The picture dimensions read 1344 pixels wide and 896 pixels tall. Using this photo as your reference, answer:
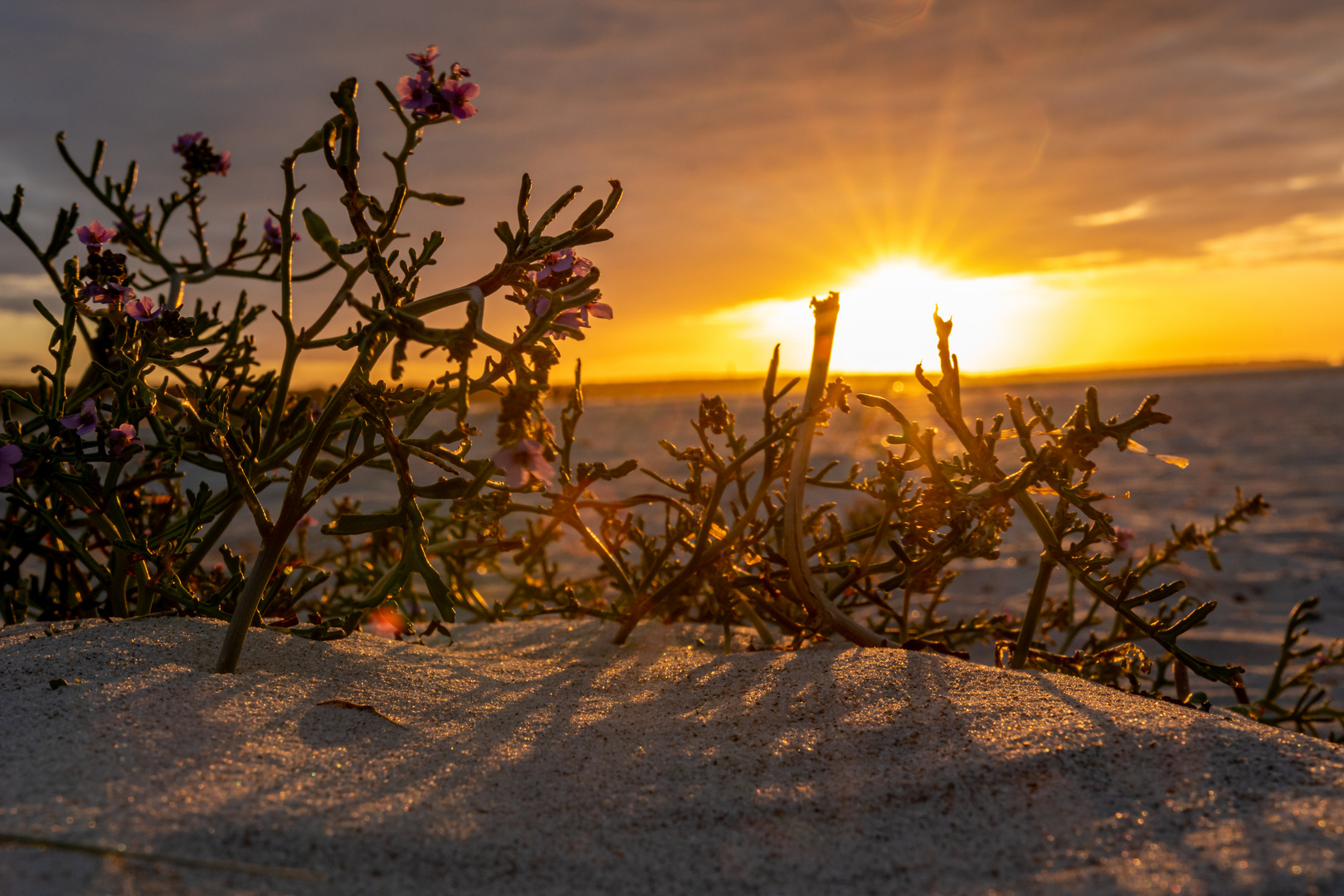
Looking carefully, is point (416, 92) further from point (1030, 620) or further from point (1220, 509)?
point (1220, 509)

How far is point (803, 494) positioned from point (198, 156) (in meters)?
1.89

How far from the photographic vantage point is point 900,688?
153 centimetres

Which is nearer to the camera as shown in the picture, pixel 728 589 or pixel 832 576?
pixel 728 589

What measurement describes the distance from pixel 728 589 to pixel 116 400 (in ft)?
4.40

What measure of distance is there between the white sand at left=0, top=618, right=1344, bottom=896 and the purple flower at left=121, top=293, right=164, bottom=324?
596mm

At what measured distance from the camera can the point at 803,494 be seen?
5.92 feet

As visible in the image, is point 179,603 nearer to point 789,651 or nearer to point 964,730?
point 789,651

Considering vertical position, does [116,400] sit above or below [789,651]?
above

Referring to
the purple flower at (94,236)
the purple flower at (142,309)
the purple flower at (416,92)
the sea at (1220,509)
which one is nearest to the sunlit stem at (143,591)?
the purple flower at (142,309)

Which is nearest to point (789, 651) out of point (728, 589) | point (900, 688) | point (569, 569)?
point (728, 589)

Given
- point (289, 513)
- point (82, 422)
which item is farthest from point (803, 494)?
point (82, 422)

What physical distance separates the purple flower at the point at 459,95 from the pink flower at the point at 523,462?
68 centimetres

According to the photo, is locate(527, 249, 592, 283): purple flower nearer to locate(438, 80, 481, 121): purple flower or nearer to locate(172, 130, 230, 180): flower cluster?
locate(438, 80, 481, 121): purple flower

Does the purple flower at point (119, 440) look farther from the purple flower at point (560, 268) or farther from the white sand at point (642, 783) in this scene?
the purple flower at point (560, 268)
